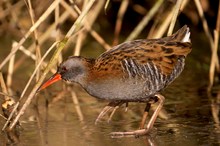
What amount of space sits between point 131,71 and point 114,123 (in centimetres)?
73

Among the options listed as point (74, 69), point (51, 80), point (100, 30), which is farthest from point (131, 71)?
point (100, 30)

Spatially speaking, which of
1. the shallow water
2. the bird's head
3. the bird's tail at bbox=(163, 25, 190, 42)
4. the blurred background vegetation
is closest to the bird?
the bird's head

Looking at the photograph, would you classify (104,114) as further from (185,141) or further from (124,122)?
(185,141)

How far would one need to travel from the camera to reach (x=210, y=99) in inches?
288

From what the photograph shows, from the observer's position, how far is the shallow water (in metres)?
5.66

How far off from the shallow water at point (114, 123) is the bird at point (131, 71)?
0.22m

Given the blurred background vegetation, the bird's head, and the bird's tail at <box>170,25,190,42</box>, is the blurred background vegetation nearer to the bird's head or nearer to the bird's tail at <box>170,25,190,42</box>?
the bird's tail at <box>170,25,190,42</box>

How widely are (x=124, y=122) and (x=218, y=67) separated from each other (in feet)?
6.54

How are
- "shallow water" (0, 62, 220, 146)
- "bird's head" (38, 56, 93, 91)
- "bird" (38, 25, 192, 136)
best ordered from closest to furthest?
"shallow water" (0, 62, 220, 146) → "bird" (38, 25, 192, 136) → "bird's head" (38, 56, 93, 91)

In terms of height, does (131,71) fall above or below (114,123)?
above

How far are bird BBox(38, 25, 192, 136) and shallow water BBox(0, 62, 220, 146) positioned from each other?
0.22 m

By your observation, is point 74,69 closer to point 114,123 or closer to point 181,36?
point 114,123

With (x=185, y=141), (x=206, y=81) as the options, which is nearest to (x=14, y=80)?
(x=206, y=81)

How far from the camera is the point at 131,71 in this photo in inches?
228
